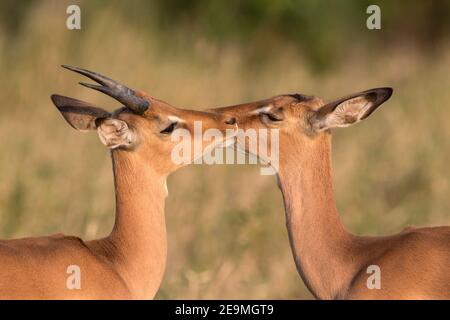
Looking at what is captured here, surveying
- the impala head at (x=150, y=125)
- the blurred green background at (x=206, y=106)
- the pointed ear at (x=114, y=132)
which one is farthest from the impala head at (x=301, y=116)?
the blurred green background at (x=206, y=106)

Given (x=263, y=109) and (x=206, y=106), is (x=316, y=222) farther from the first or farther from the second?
(x=206, y=106)

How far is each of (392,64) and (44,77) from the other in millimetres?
5382

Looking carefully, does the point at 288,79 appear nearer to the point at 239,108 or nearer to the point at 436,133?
the point at 436,133

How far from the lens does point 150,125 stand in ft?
25.7

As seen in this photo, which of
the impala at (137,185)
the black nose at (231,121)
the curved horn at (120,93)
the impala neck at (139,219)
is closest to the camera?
the curved horn at (120,93)

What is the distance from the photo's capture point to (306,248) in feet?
25.6

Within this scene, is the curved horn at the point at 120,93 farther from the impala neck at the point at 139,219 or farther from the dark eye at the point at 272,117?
the dark eye at the point at 272,117

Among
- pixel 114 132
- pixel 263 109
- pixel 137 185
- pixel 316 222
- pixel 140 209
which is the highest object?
pixel 263 109

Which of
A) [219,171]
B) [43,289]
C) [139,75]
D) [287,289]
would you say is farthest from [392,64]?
[43,289]

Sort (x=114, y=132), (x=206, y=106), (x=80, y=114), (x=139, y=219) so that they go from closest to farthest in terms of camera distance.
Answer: (x=114, y=132) → (x=139, y=219) → (x=80, y=114) → (x=206, y=106)

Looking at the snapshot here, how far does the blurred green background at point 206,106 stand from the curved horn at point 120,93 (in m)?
2.35

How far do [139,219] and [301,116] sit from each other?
1056 millimetres

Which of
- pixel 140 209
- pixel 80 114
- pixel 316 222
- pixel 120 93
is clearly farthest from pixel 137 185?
pixel 316 222

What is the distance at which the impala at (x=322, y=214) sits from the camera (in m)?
7.39
